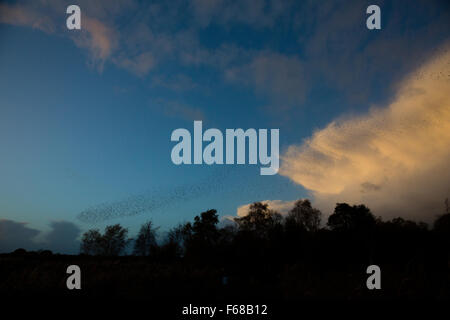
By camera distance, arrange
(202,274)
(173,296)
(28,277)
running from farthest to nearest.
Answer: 1. (202,274)
2. (28,277)
3. (173,296)

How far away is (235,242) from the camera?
17.8m

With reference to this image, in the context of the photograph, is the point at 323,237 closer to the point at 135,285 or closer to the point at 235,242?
the point at 235,242

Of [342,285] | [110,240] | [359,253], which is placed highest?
[342,285]

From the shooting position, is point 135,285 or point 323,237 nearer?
point 135,285

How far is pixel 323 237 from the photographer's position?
54.6 feet

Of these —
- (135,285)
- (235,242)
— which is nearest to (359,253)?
(235,242)

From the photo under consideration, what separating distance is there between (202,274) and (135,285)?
3.20 metres
